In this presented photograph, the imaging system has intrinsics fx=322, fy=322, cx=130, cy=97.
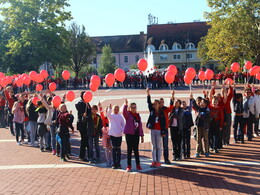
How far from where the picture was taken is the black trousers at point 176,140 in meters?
8.77

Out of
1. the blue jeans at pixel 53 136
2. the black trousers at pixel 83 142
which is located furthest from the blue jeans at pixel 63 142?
the blue jeans at pixel 53 136

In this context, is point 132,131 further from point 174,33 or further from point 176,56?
point 174,33

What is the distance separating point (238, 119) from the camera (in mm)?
10523

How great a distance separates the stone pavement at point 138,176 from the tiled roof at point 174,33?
6219 cm

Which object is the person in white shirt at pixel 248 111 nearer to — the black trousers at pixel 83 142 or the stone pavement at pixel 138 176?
the stone pavement at pixel 138 176

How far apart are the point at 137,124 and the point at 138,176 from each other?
1255 millimetres

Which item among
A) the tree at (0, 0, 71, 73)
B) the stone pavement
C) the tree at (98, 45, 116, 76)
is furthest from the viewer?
the tree at (98, 45, 116, 76)

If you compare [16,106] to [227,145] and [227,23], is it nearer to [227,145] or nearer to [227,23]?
[227,145]

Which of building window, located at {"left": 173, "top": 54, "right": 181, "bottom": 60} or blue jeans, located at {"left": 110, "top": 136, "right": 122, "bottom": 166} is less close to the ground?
building window, located at {"left": 173, "top": 54, "right": 181, "bottom": 60}

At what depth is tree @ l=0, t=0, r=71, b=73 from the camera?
40688 mm

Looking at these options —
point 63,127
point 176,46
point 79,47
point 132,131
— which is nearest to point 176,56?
point 176,46

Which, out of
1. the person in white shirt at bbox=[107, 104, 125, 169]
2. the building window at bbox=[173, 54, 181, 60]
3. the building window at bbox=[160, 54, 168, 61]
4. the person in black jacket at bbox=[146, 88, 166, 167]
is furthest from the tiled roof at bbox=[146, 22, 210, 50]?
the person in white shirt at bbox=[107, 104, 125, 169]

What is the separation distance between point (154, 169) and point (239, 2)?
32.3 meters

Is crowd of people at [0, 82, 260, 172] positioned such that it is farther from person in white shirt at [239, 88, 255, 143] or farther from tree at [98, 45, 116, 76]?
tree at [98, 45, 116, 76]
